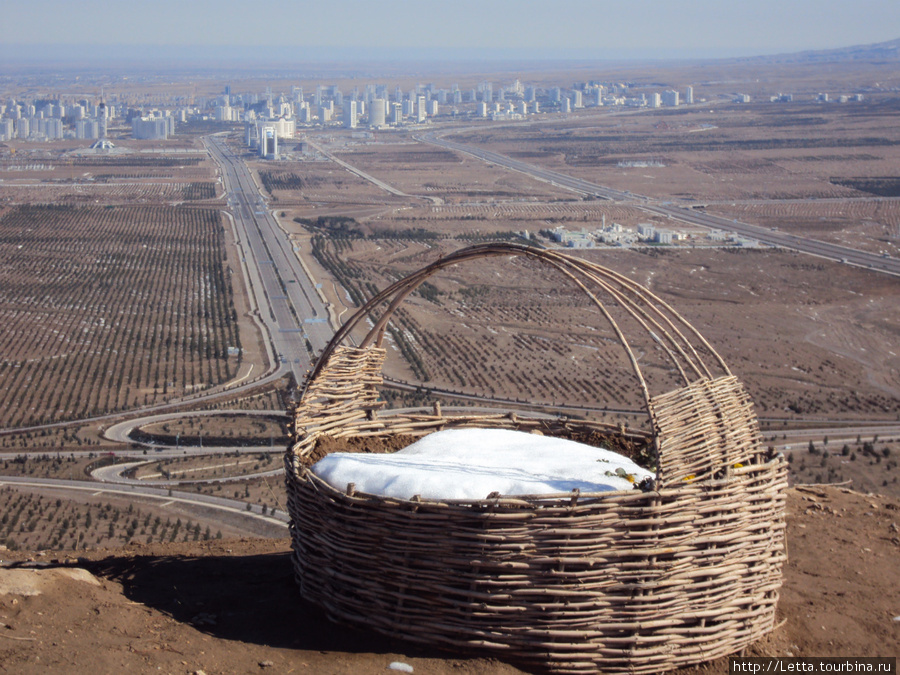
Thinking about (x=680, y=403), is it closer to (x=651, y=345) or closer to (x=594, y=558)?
(x=594, y=558)

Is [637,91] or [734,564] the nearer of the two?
[734,564]

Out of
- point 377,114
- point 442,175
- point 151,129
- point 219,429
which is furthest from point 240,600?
point 377,114

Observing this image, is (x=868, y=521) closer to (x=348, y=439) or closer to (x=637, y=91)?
(x=348, y=439)

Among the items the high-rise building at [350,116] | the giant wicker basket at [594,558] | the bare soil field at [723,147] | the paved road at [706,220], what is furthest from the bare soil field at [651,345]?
the high-rise building at [350,116]

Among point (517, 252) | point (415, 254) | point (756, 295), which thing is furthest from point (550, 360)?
point (517, 252)

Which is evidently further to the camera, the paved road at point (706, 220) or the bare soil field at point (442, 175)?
the bare soil field at point (442, 175)

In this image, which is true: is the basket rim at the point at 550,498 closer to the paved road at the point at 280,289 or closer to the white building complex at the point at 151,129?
the paved road at the point at 280,289

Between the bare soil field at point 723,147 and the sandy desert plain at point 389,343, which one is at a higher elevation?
the bare soil field at point 723,147
